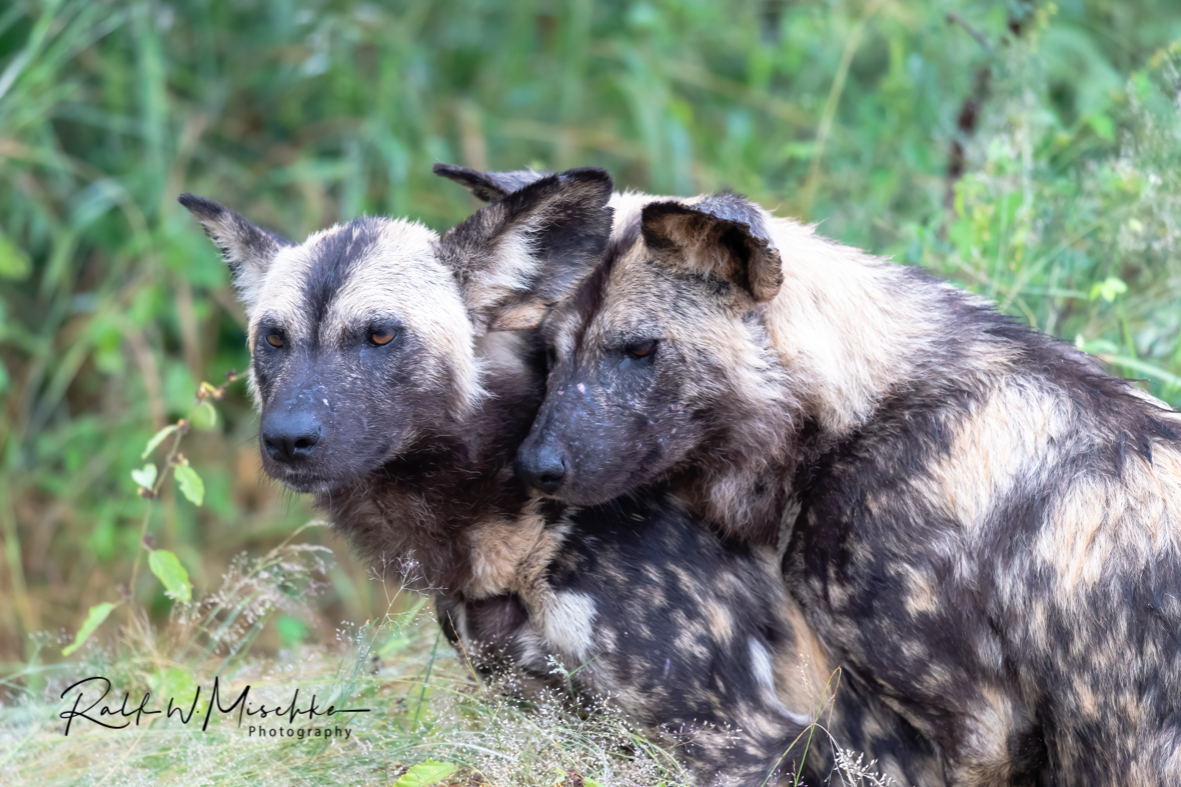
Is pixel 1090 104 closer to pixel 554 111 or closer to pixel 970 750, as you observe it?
pixel 554 111

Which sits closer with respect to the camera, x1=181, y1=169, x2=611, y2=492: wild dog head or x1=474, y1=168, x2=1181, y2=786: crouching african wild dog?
x1=474, y1=168, x2=1181, y2=786: crouching african wild dog

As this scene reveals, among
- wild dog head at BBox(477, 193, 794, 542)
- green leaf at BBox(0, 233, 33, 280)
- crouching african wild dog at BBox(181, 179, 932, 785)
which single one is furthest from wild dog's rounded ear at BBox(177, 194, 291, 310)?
green leaf at BBox(0, 233, 33, 280)

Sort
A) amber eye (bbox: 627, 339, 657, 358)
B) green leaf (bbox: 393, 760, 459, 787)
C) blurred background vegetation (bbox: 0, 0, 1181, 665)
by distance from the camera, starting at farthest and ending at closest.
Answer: blurred background vegetation (bbox: 0, 0, 1181, 665) → amber eye (bbox: 627, 339, 657, 358) → green leaf (bbox: 393, 760, 459, 787)

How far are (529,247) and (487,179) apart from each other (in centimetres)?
39

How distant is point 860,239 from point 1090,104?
2189 millimetres

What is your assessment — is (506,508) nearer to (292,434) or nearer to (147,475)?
(292,434)

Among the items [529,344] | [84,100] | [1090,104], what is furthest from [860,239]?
[84,100]

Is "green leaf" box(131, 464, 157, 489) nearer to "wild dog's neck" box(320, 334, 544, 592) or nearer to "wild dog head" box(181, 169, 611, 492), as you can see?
"wild dog head" box(181, 169, 611, 492)

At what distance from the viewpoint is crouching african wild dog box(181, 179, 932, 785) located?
3488mm

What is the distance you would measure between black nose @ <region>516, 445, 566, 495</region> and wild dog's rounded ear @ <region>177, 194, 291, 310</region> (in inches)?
49.9

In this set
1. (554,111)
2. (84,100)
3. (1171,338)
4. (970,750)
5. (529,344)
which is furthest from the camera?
(554,111)

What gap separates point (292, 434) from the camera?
11.1 feet

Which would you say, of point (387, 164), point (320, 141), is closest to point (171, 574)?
point (387, 164)

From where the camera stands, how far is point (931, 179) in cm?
637
